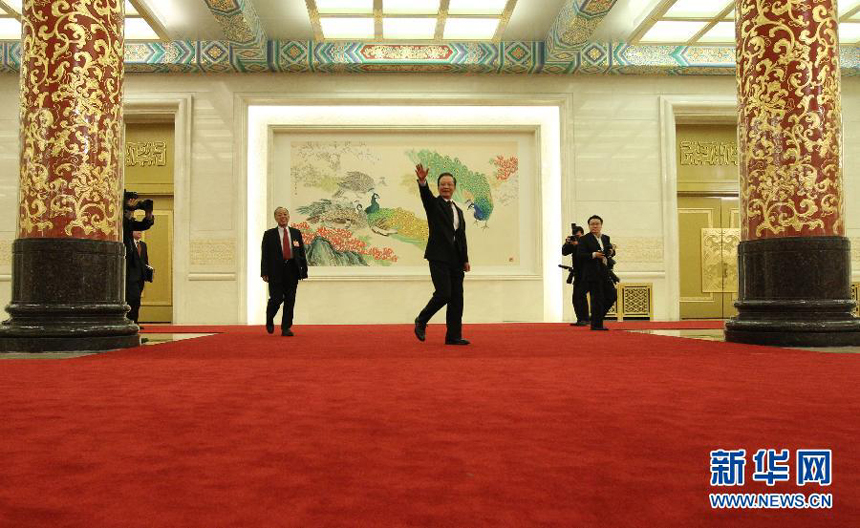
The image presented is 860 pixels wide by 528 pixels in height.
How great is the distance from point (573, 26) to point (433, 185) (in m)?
3.19

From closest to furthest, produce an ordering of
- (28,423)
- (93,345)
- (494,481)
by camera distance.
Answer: (494,481) < (28,423) < (93,345)

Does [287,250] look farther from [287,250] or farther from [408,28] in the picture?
[408,28]

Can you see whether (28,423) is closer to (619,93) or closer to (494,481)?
(494,481)

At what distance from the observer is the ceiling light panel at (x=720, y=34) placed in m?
9.55

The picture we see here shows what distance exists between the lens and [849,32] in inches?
385

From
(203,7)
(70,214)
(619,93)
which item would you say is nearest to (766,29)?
(70,214)

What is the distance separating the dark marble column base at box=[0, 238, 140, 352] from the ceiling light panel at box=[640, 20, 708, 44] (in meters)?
8.19

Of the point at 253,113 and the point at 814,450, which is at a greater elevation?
the point at 253,113

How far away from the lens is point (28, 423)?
6.22 ft

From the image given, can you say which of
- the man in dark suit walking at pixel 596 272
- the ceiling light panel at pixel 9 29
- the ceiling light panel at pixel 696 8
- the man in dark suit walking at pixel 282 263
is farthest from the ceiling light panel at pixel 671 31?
the ceiling light panel at pixel 9 29

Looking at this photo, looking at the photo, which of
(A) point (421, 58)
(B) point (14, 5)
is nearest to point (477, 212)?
(A) point (421, 58)

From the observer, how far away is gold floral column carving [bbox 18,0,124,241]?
4.47 metres

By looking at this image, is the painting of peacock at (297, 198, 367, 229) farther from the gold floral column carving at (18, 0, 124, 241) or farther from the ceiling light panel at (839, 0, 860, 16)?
the ceiling light panel at (839, 0, 860, 16)

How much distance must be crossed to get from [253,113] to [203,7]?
6.49 feet
